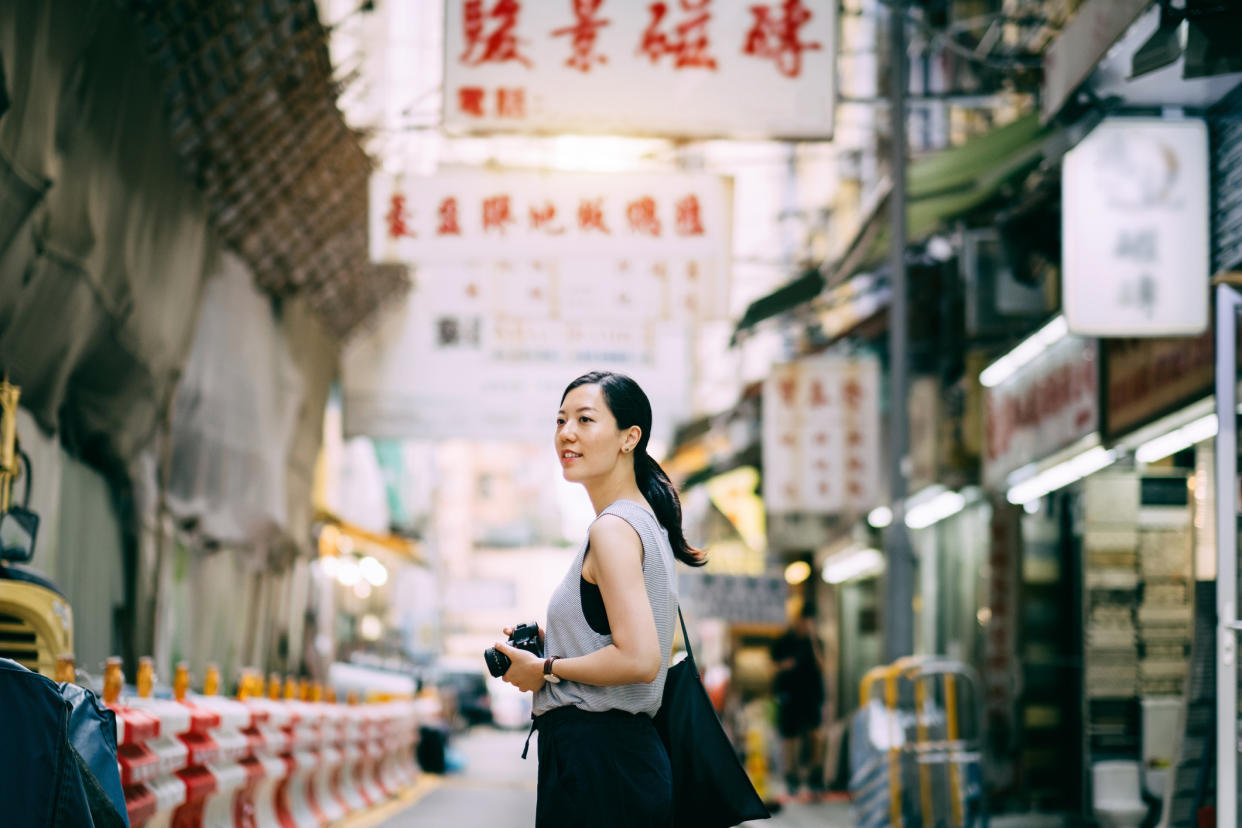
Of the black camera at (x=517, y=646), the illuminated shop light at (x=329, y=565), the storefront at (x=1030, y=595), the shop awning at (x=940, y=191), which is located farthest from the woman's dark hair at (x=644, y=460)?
the illuminated shop light at (x=329, y=565)

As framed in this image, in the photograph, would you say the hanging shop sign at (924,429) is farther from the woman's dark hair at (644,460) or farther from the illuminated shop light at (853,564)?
the woman's dark hair at (644,460)

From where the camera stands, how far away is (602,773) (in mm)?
3775

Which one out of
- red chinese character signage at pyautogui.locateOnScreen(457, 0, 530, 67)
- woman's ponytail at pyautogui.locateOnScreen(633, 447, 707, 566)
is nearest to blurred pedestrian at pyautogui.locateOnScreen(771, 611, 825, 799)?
red chinese character signage at pyautogui.locateOnScreen(457, 0, 530, 67)

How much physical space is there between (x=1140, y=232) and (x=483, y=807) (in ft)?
28.3

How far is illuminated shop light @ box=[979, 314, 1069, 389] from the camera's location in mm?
13156

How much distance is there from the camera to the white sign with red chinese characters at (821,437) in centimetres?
1845

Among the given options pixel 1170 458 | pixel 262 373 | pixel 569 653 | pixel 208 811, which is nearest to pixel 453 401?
pixel 262 373

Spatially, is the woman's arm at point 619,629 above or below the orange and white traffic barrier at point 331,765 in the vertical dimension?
above

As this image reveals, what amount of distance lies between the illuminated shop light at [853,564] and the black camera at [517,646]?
1916 cm

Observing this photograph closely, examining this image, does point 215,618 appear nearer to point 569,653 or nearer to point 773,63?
point 773,63

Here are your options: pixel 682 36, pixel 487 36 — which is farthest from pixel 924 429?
pixel 487 36

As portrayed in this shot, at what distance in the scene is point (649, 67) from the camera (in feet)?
33.7

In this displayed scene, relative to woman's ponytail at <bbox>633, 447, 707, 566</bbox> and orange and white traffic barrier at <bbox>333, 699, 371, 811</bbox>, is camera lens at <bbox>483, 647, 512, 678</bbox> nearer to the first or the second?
woman's ponytail at <bbox>633, 447, 707, 566</bbox>

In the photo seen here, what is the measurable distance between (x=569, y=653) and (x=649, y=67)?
6.97 m
